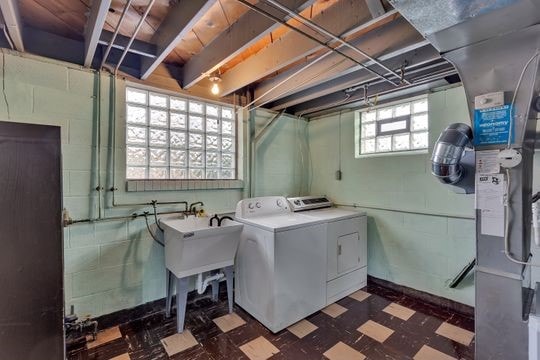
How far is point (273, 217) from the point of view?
2521mm

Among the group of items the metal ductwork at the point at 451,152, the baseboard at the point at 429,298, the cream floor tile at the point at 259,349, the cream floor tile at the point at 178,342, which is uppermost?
the metal ductwork at the point at 451,152

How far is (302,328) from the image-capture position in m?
2.13

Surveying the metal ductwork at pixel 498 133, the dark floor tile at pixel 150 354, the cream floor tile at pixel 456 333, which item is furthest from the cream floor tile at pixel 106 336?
the cream floor tile at pixel 456 333

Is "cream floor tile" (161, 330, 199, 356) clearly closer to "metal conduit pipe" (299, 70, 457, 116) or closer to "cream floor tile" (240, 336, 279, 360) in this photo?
→ "cream floor tile" (240, 336, 279, 360)

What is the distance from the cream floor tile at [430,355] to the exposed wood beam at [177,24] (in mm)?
2562

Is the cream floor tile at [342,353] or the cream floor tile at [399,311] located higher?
the cream floor tile at [399,311]

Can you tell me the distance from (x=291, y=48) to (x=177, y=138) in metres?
1.37

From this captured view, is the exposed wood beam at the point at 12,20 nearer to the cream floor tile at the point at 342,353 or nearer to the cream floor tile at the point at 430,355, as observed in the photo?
the cream floor tile at the point at 342,353

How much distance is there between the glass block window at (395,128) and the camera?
103 inches

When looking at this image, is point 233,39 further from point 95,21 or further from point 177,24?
point 95,21

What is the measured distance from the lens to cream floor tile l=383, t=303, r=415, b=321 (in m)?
2.29

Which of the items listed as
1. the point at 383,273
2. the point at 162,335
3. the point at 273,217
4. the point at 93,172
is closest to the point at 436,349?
the point at 383,273

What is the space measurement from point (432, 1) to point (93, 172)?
2394 mm

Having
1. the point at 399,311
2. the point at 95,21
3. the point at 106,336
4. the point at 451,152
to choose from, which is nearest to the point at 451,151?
the point at 451,152
